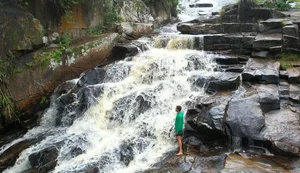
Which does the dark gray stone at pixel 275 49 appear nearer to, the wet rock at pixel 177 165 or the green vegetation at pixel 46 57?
the wet rock at pixel 177 165

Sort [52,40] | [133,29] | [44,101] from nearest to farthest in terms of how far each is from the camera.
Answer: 1. [44,101]
2. [52,40]
3. [133,29]

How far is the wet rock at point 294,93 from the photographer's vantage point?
25.1 feet

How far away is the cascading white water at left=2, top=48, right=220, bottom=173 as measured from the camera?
6.95 meters

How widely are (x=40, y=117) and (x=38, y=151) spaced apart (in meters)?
2.13

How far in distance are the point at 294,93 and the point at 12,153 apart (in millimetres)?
8130

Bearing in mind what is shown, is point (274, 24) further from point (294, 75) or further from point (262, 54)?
point (294, 75)

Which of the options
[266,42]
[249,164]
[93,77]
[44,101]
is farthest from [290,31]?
[44,101]

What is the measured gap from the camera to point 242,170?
5.34 metres

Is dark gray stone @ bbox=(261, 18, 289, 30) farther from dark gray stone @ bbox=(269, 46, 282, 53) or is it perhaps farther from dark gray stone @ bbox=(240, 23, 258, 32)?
dark gray stone @ bbox=(269, 46, 282, 53)

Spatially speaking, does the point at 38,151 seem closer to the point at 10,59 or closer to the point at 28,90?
the point at 28,90

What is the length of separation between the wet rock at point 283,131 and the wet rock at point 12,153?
638 cm

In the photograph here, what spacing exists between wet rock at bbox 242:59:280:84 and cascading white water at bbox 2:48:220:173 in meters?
1.40

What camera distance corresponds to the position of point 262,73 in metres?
8.53

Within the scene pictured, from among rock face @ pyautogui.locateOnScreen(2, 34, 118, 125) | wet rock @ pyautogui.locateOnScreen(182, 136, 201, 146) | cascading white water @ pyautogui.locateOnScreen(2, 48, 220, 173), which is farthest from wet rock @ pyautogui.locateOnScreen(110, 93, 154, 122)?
rock face @ pyautogui.locateOnScreen(2, 34, 118, 125)
